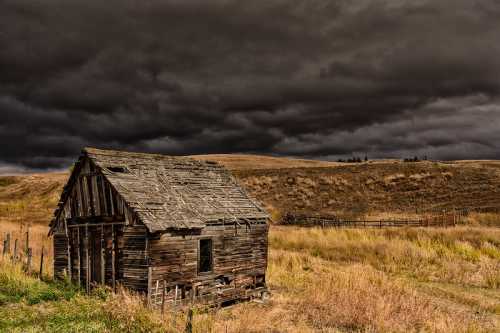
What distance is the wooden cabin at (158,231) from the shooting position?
13.2m

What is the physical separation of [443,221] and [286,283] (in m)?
18.9

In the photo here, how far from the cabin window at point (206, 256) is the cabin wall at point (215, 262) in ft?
0.53

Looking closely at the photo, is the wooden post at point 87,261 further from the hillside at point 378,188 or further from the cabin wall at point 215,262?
the hillside at point 378,188

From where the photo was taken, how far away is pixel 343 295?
1392 centimetres

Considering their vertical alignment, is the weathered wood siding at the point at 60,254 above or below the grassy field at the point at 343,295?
above

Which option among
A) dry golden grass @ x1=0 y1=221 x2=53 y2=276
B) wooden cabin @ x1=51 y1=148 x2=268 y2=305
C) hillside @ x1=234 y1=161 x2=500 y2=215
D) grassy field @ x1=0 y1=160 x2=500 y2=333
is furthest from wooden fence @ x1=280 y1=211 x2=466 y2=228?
dry golden grass @ x1=0 y1=221 x2=53 y2=276

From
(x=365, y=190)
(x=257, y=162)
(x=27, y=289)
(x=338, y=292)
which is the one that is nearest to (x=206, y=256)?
(x=338, y=292)

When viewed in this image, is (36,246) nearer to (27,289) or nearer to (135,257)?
(27,289)

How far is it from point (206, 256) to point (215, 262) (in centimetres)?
103

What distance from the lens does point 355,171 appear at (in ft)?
196

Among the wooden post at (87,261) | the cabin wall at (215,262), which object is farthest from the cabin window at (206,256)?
the wooden post at (87,261)

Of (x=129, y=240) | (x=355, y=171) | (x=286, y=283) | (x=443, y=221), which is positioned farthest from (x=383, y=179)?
(x=129, y=240)

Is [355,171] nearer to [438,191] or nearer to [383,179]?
[383,179]

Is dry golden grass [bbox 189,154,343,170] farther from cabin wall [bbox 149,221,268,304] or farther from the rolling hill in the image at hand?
cabin wall [bbox 149,221,268,304]
